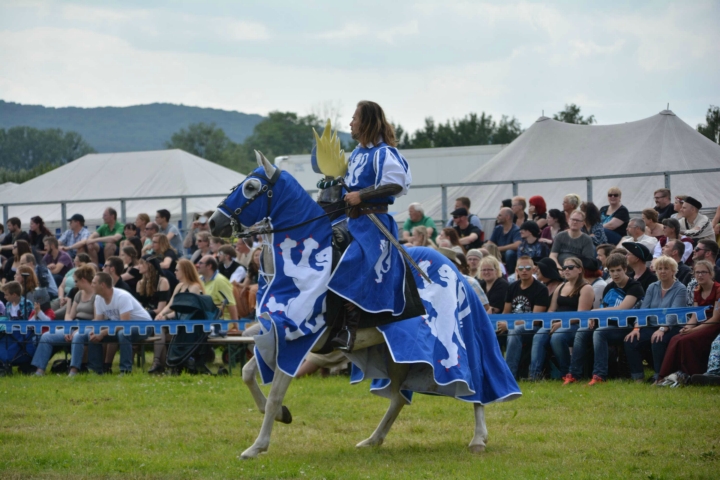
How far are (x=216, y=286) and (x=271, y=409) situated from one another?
6.44 metres

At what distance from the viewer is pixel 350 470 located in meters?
6.25

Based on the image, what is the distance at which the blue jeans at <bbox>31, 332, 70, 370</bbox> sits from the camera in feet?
40.9

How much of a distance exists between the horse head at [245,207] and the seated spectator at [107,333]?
20.2 feet

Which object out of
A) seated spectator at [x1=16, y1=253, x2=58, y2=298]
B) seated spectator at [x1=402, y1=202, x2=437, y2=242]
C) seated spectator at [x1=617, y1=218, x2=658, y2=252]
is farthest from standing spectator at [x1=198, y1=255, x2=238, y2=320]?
seated spectator at [x1=617, y1=218, x2=658, y2=252]

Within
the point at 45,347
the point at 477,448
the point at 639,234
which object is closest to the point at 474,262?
the point at 639,234

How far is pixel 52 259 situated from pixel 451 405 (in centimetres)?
936

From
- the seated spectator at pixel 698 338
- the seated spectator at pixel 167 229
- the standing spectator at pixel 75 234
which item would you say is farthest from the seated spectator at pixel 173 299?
the seated spectator at pixel 698 338

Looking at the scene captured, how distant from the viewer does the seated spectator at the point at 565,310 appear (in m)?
10.3

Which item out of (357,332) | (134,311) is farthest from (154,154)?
(357,332)

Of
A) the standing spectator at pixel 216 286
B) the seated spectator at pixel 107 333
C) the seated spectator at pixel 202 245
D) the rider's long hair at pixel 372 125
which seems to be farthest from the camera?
the seated spectator at pixel 202 245

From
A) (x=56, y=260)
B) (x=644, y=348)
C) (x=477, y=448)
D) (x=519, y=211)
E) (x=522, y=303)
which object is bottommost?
(x=477, y=448)

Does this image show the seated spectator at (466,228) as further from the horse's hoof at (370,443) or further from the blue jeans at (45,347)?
the horse's hoof at (370,443)

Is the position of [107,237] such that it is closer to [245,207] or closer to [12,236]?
[12,236]

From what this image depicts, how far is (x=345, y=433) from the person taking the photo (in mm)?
8008
